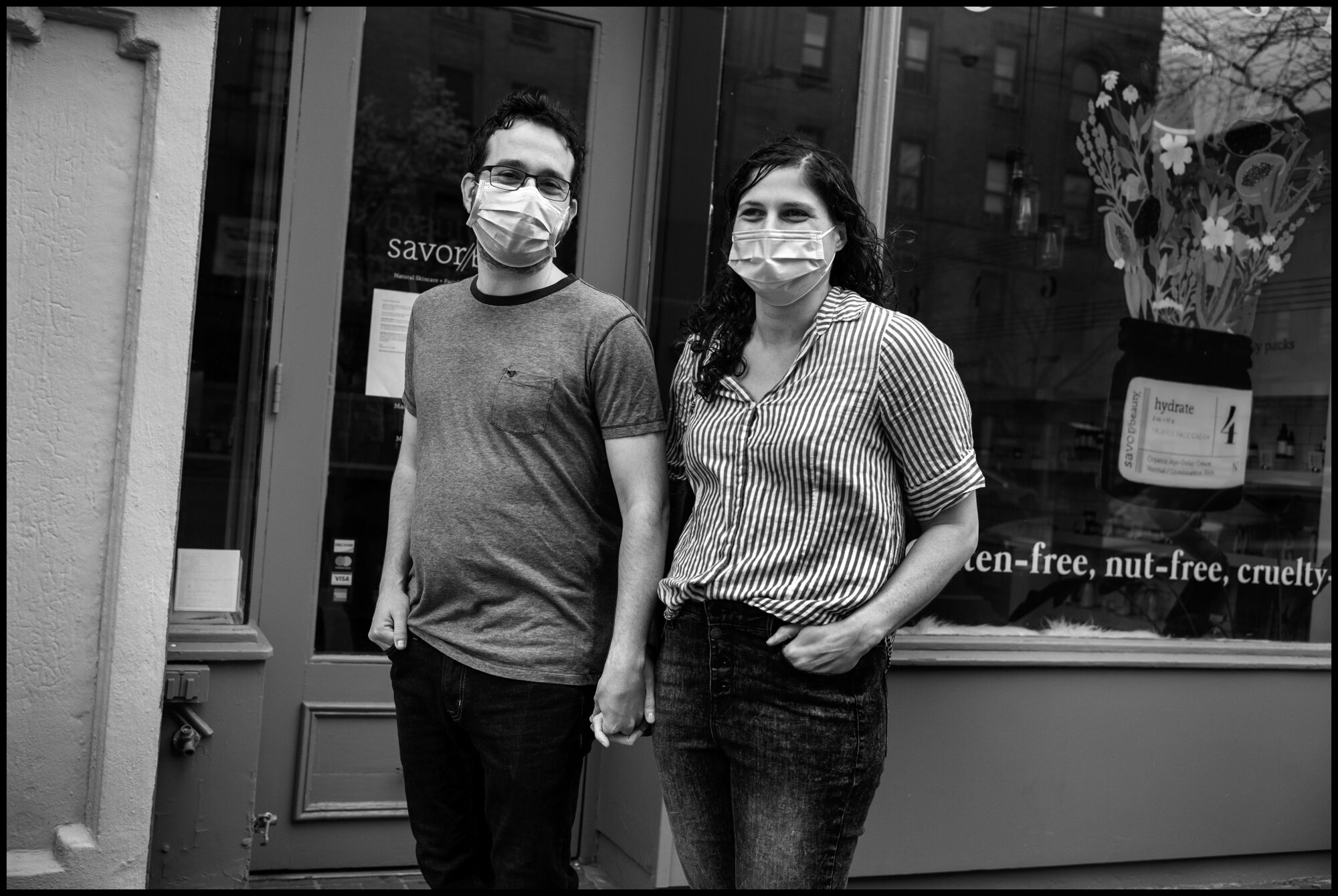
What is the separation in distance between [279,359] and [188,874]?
1.62 metres

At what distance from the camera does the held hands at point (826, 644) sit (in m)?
2.05

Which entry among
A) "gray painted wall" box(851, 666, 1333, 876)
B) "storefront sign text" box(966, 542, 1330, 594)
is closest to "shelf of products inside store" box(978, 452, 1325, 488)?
"storefront sign text" box(966, 542, 1330, 594)

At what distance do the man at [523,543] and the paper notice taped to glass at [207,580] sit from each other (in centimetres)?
148

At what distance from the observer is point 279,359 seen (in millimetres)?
3857

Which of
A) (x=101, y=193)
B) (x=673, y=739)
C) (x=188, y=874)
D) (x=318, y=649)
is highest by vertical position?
(x=101, y=193)

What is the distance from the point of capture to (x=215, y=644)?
12.0 ft

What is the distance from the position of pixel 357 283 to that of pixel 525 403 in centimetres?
187

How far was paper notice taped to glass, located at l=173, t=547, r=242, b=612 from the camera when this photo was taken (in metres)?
3.71

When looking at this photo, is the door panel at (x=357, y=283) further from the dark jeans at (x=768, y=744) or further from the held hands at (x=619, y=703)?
the dark jeans at (x=768, y=744)

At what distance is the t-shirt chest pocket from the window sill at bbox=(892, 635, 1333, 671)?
2051 millimetres

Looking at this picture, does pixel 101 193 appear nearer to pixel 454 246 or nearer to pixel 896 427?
pixel 454 246

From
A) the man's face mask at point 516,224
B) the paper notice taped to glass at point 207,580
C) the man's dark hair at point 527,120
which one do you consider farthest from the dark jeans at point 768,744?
the paper notice taped to glass at point 207,580

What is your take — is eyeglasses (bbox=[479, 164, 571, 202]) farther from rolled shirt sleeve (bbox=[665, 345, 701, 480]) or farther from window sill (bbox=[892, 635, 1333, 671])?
window sill (bbox=[892, 635, 1333, 671])

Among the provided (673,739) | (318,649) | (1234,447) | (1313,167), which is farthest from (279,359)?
(1313,167)
